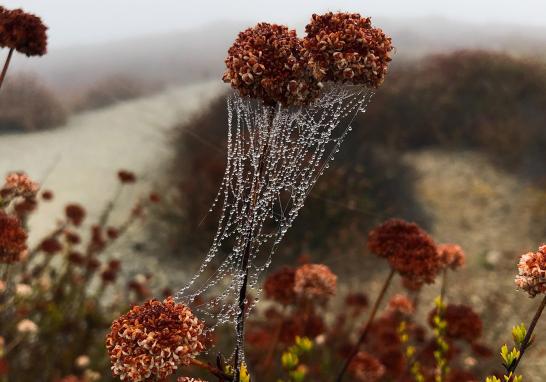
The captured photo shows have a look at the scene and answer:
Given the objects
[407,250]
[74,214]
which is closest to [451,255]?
[407,250]

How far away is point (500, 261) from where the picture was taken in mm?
6953

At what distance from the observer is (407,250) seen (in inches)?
76.4

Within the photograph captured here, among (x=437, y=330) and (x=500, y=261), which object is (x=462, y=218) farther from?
(x=437, y=330)

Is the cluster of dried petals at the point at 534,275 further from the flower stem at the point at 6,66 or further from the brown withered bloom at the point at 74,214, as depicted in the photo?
the brown withered bloom at the point at 74,214

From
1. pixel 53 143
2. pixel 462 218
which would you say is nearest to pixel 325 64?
pixel 462 218

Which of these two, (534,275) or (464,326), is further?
(464,326)

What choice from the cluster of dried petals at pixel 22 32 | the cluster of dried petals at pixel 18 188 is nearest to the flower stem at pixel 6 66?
the cluster of dried petals at pixel 22 32

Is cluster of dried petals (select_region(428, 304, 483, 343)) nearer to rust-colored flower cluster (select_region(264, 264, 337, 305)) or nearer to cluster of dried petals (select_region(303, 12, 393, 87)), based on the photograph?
rust-colored flower cluster (select_region(264, 264, 337, 305))

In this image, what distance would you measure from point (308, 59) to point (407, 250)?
1.09 m

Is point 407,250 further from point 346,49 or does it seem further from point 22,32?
point 22,32

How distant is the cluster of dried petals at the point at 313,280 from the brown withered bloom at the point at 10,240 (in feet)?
3.26

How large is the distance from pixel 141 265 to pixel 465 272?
3802 mm

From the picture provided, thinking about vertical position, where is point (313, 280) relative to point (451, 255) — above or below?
below

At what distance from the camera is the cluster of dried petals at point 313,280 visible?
2.23 metres
